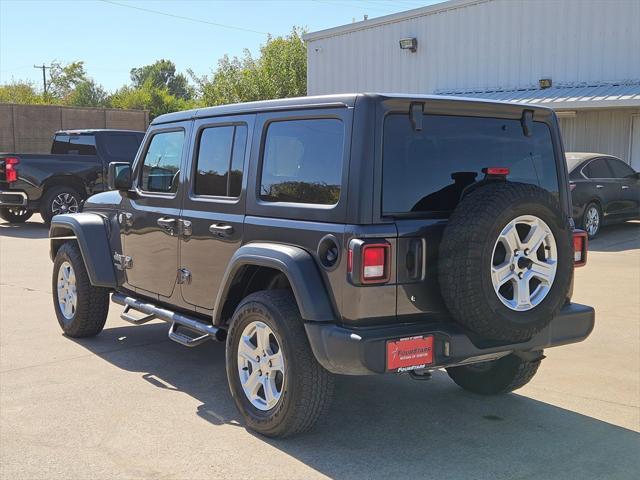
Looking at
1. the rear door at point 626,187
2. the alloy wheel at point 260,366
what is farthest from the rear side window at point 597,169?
the alloy wheel at point 260,366

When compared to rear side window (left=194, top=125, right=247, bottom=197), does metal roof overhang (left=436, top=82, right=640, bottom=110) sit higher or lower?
higher

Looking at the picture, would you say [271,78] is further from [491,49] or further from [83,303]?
[83,303]

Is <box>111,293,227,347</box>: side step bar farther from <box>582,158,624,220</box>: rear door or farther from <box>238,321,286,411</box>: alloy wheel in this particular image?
<box>582,158,624,220</box>: rear door

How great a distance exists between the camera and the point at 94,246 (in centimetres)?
621

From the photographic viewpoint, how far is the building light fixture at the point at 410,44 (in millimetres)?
20391

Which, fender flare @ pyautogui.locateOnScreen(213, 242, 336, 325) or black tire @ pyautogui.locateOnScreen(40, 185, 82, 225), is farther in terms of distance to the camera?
black tire @ pyautogui.locateOnScreen(40, 185, 82, 225)

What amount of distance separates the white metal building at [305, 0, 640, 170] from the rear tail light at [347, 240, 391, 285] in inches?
492

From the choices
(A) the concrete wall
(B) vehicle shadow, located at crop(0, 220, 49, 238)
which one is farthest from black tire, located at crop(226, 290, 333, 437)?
(A) the concrete wall

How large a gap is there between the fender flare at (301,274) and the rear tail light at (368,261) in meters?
0.24

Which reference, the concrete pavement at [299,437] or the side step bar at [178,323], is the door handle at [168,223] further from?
the concrete pavement at [299,437]

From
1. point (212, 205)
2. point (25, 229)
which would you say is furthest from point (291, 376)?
point (25, 229)

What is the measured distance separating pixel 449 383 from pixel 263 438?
1.72 meters

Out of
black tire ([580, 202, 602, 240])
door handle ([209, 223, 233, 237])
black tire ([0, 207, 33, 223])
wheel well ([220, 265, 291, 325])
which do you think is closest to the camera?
wheel well ([220, 265, 291, 325])

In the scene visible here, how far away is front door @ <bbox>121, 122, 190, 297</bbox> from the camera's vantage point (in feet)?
17.5
